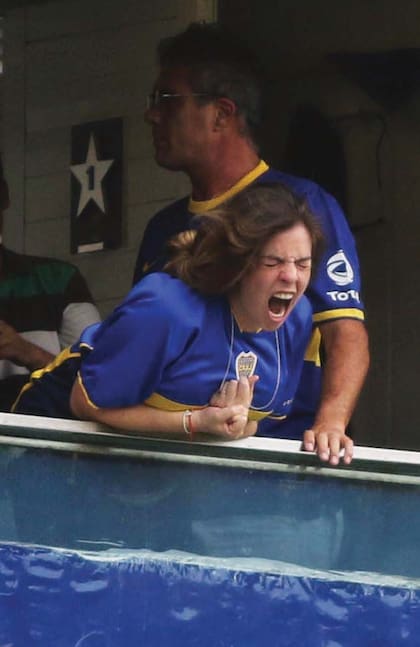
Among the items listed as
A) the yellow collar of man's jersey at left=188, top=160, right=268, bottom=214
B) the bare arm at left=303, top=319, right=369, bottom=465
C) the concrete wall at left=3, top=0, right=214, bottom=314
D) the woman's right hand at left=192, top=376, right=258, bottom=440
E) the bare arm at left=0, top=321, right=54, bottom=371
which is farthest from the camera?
the concrete wall at left=3, top=0, right=214, bottom=314

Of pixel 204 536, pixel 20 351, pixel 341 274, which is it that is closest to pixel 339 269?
pixel 341 274

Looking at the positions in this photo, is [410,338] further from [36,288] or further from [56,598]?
[56,598]

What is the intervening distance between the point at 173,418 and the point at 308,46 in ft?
8.24

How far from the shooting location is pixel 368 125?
22.9ft

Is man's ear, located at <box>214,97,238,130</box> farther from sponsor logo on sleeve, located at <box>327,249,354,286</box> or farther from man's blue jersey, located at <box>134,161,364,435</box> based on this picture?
sponsor logo on sleeve, located at <box>327,249,354,286</box>

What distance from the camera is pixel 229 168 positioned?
217 inches

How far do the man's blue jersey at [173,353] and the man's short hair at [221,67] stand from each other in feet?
2.62

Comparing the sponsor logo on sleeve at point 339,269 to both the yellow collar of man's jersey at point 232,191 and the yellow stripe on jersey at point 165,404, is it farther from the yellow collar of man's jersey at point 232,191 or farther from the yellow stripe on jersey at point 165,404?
the yellow stripe on jersey at point 165,404

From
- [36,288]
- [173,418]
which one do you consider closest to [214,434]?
[173,418]

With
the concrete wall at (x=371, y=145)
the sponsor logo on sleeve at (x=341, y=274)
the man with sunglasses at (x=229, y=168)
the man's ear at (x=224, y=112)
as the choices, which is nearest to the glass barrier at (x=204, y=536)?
the man with sunglasses at (x=229, y=168)

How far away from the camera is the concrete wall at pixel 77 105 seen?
22.0 feet

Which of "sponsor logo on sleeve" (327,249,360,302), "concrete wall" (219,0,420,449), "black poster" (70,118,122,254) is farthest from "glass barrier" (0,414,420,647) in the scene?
"concrete wall" (219,0,420,449)

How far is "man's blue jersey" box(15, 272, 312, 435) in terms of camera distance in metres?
4.79

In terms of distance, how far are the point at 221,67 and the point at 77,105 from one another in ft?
4.55
